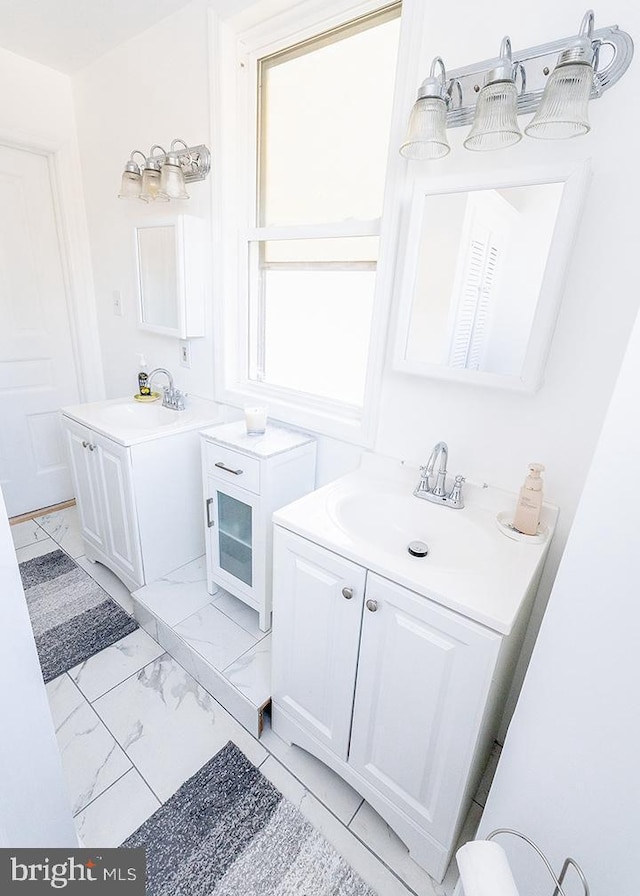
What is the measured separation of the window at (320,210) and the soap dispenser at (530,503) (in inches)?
25.8

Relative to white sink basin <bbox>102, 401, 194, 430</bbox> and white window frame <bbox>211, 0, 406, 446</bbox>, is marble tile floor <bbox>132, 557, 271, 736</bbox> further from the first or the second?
white window frame <bbox>211, 0, 406, 446</bbox>

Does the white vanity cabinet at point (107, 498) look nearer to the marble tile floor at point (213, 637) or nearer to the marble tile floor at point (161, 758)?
the marble tile floor at point (213, 637)

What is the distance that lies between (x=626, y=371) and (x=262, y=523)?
4.14ft

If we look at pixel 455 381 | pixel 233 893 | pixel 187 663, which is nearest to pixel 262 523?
pixel 187 663

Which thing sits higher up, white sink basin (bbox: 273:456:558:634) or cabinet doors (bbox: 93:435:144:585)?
white sink basin (bbox: 273:456:558:634)

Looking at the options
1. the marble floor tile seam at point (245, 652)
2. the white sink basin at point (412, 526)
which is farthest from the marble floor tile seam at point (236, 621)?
the white sink basin at point (412, 526)

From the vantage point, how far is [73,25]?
69.7 inches

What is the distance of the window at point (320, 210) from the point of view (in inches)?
54.8

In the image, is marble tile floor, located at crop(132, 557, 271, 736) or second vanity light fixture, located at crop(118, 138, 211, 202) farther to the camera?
second vanity light fixture, located at crop(118, 138, 211, 202)

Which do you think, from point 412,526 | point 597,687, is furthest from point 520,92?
point 597,687

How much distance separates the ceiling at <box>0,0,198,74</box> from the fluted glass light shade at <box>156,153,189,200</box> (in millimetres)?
570

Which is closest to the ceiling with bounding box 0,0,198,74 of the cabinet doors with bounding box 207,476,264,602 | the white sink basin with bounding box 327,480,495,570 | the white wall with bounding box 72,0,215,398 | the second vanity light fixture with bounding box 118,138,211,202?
the white wall with bounding box 72,0,215,398

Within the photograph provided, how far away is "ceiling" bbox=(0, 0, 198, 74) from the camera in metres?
1.63

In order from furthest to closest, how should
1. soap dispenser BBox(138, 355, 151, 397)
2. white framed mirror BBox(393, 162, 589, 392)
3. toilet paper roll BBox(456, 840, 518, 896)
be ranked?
soap dispenser BBox(138, 355, 151, 397) < white framed mirror BBox(393, 162, 589, 392) < toilet paper roll BBox(456, 840, 518, 896)
